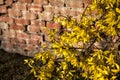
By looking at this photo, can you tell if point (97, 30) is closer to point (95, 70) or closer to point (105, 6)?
point (105, 6)

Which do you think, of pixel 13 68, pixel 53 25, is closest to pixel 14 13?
pixel 53 25

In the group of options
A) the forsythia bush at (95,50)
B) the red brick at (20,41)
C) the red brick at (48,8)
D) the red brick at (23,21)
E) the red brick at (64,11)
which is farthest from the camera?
the red brick at (20,41)

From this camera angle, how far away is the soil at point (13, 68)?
159 inches

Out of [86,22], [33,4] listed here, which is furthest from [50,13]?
[86,22]

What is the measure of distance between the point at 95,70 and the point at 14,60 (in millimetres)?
2066

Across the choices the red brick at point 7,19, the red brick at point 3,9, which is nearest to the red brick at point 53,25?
the red brick at point 7,19

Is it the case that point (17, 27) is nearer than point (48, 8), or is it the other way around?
point (48, 8)

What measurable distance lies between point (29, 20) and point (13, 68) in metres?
0.67

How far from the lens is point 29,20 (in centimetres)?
440

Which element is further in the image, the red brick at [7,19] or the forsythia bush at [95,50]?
the red brick at [7,19]

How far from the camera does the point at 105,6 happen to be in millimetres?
2908

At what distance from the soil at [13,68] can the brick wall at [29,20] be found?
0.12m

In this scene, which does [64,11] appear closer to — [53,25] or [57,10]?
[57,10]

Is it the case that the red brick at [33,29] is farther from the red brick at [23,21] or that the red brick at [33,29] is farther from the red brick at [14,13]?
the red brick at [14,13]
